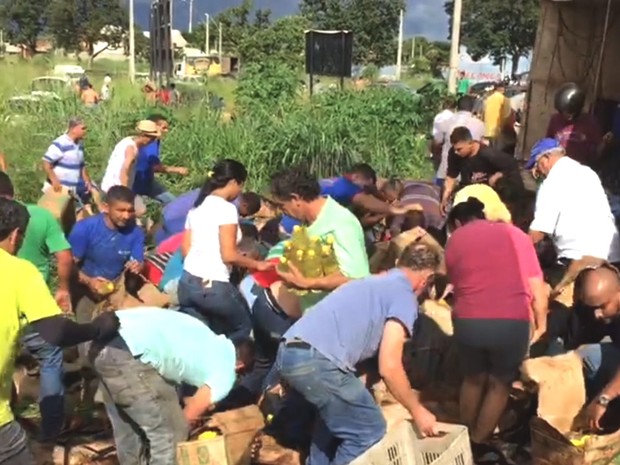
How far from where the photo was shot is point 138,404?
4.48 m

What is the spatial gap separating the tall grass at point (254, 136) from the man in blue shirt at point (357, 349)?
26.1 feet

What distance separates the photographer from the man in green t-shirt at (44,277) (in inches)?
206

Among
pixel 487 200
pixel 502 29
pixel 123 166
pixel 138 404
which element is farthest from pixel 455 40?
pixel 502 29

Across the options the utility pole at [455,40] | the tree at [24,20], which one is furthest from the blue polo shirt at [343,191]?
the tree at [24,20]

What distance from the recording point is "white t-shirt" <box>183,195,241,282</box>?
18.9 ft

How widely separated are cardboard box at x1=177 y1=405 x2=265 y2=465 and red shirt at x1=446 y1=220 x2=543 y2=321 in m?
1.33

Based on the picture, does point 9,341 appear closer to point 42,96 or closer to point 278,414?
point 278,414

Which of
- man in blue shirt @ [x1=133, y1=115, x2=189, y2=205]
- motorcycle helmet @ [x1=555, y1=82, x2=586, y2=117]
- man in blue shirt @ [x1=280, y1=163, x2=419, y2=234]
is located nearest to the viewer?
man in blue shirt @ [x1=280, y1=163, x2=419, y2=234]

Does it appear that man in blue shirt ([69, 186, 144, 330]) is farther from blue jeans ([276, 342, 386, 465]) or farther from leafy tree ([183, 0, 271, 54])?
leafy tree ([183, 0, 271, 54])

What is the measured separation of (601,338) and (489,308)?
1.03 meters

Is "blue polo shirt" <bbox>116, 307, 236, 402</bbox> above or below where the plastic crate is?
above

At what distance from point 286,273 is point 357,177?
2.33 m

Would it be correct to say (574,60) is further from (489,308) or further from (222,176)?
(489,308)

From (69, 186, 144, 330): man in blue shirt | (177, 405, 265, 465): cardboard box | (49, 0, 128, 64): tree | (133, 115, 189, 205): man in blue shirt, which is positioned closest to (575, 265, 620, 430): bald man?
(177, 405, 265, 465): cardboard box
